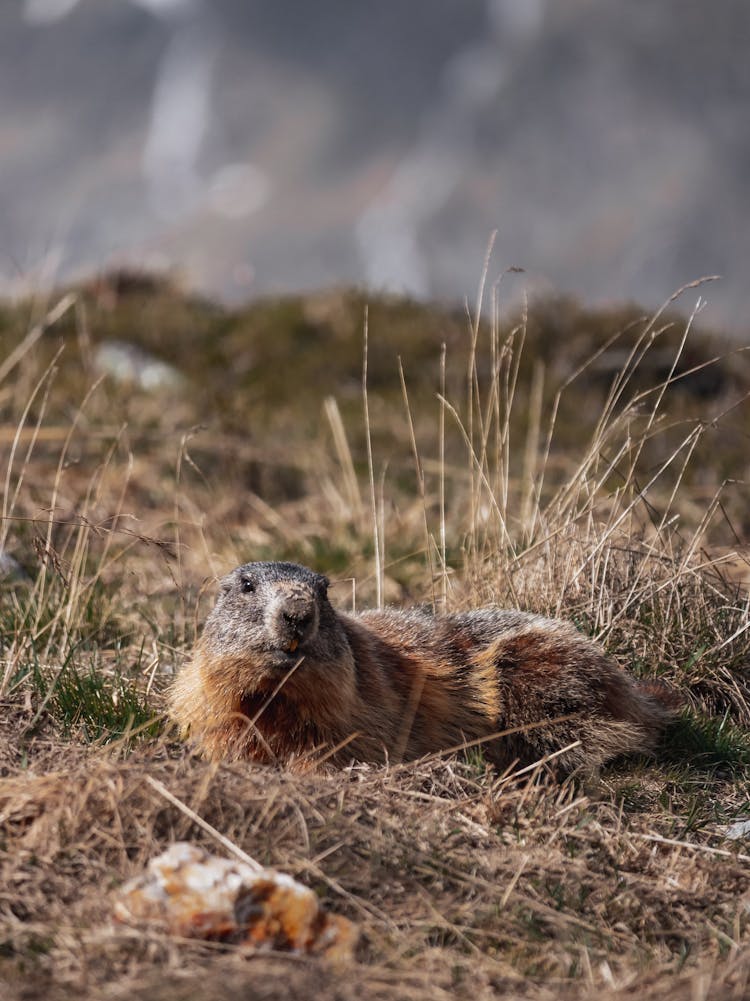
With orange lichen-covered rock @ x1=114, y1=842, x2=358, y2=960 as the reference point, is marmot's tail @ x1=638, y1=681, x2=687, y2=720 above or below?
below

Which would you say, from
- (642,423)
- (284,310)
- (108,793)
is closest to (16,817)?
(108,793)

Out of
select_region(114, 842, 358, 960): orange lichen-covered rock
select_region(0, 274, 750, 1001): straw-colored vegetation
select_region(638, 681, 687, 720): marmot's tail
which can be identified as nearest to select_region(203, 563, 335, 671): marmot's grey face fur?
select_region(0, 274, 750, 1001): straw-colored vegetation

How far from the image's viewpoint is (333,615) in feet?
14.0

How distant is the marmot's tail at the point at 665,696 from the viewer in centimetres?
482

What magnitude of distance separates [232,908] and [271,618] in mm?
1319

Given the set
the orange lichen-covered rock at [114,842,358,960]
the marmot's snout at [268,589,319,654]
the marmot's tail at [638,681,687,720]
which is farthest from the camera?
the marmot's tail at [638,681,687,720]

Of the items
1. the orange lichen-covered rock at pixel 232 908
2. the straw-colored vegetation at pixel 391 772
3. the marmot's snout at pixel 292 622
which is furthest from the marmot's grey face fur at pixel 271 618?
the orange lichen-covered rock at pixel 232 908

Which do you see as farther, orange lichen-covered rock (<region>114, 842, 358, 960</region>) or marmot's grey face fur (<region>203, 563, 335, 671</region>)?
marmot's grey face fur (<region>203, 563, 335, 671</region>)

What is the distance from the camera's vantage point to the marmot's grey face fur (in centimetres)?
398

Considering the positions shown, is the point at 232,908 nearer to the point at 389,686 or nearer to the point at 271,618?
the point at 271,618

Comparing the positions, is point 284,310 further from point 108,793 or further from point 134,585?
point 108,793

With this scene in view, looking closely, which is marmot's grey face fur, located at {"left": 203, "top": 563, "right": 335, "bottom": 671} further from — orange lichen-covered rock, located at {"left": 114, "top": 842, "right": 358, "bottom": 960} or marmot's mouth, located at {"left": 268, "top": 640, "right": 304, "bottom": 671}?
orange lichen-covered rock, located at {"left": 114, "top": 842, "right": 358, "bottom": 960}

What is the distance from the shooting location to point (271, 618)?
3994 millimetres

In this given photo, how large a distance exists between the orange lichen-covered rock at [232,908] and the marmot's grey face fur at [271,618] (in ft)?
3.65
